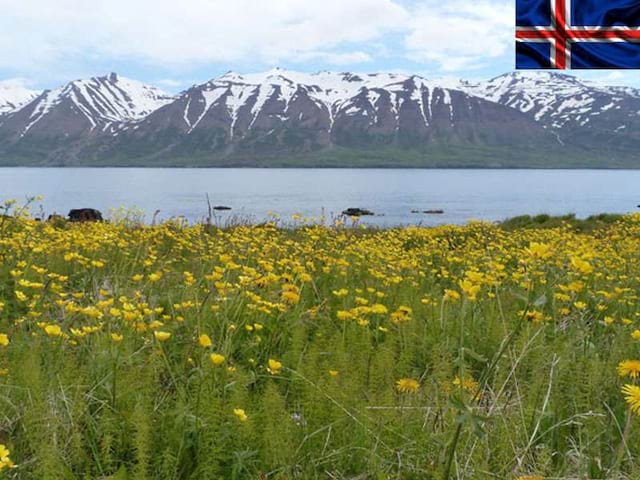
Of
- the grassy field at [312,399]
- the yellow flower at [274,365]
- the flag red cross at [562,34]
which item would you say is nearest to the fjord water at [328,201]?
the flag red cross at [562,34]

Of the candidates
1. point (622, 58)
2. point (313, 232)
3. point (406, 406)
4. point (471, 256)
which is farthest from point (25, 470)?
point (622, 58)

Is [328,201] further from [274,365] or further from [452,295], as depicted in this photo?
[274,365]

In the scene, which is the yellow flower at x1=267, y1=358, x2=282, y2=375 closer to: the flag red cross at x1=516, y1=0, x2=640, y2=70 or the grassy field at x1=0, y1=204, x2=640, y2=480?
the grassy field at x1=0, y1=204, x2=640, y2=480

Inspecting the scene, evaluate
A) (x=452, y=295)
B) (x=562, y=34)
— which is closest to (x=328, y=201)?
(x=562, y=34)

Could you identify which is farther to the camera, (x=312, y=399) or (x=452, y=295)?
(x=452, y=295)

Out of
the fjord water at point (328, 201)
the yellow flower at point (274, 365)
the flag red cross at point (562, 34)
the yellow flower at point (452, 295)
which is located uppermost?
the flag red cross at point (562, 34)

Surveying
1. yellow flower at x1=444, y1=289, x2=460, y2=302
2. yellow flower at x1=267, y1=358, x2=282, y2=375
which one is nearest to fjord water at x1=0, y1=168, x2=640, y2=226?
yellow flower at x1=444, y1=289, x2=460, y2=302

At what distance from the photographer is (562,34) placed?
8.81 metres

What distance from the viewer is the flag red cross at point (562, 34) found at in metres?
8.70

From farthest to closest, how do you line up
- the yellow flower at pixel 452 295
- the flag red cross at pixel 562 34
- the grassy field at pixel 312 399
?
the flag red cross at pixel 562 34
the yellow flower at pixel 452 295
the grassy field at pixel 312 399

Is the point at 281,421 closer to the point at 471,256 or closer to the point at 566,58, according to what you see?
the point at 471,256

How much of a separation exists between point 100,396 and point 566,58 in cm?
826

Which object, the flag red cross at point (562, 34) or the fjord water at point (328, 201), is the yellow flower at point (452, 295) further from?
the fjord water at point (328, 201)

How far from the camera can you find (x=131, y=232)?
9.08 metres
